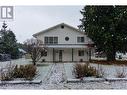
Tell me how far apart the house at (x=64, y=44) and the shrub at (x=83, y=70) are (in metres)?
0.14

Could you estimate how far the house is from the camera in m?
10.4

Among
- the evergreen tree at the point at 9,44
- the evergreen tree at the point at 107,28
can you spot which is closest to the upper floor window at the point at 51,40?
the evergreen tree at the point at 107,28

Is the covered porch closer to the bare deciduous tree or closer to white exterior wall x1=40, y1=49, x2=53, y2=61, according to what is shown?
white exterior wall x1=40, y1=49, x2=53, y2=61

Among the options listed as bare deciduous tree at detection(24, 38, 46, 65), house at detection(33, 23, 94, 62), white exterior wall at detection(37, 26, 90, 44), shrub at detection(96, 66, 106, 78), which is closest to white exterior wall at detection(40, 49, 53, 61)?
house at detection(33, 23, 94, 62)

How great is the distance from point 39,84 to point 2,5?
6.58 feet

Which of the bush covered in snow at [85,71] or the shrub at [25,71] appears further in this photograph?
the bush covered in snow at [85,71]

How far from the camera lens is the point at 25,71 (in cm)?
1027

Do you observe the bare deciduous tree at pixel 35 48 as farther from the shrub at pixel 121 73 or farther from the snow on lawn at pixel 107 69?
the shrub at pixel 121 73

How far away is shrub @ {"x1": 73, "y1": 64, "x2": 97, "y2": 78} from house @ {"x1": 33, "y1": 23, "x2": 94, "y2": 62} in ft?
0.47

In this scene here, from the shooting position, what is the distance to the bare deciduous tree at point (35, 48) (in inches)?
405
